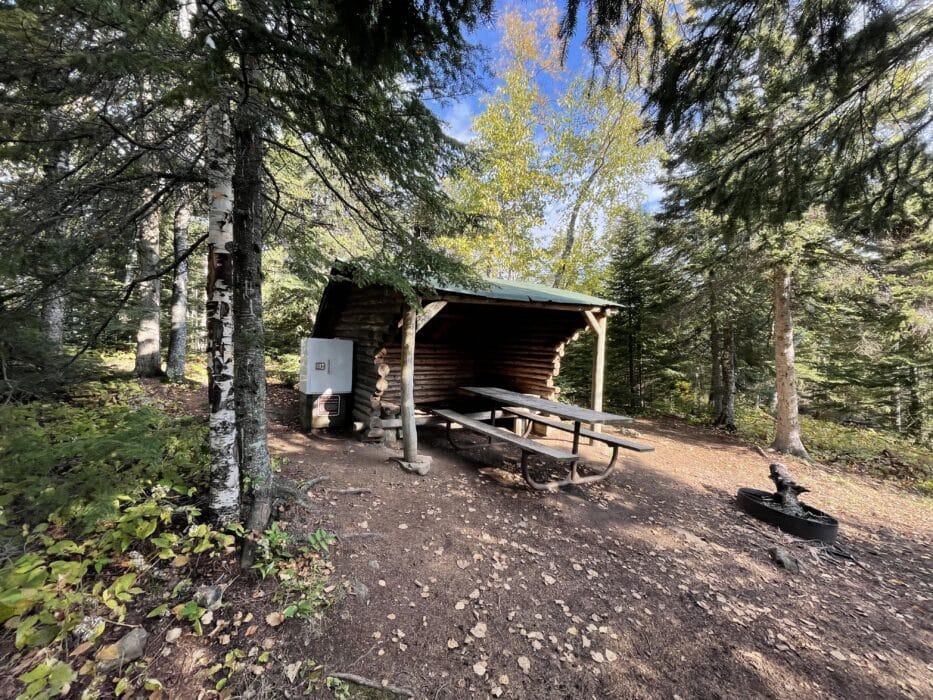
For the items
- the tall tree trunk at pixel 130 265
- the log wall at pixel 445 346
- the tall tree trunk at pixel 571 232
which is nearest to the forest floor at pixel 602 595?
the log wall at pixel 445 346

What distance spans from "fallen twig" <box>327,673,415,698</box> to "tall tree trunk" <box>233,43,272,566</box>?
130 centimetres

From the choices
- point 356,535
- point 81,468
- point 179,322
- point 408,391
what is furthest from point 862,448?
point 179,322

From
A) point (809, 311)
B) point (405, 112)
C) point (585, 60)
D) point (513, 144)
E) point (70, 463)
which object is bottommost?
point (70, 463)

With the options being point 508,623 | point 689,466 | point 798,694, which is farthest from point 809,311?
point 508,623

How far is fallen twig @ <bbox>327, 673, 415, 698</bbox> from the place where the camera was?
2.07 metres

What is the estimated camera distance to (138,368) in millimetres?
8383

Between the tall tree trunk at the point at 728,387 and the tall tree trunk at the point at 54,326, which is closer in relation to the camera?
the tall tree trunk at the point at 54,326

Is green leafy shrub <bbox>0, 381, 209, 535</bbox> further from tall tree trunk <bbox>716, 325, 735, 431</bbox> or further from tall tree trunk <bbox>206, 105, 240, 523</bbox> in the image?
tall tree trunk <bbox>716, 325, 735, 431</bbox>

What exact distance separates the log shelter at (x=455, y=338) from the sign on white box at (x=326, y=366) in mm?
277

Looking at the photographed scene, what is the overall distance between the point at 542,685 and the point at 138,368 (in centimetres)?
1050

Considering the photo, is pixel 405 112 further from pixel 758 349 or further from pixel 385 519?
pixel 758 349

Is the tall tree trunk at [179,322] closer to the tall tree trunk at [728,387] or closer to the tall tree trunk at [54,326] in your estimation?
the tall tree trunk at [54,326]

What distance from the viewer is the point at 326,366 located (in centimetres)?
694

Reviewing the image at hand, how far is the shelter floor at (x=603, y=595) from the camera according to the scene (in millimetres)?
2297
